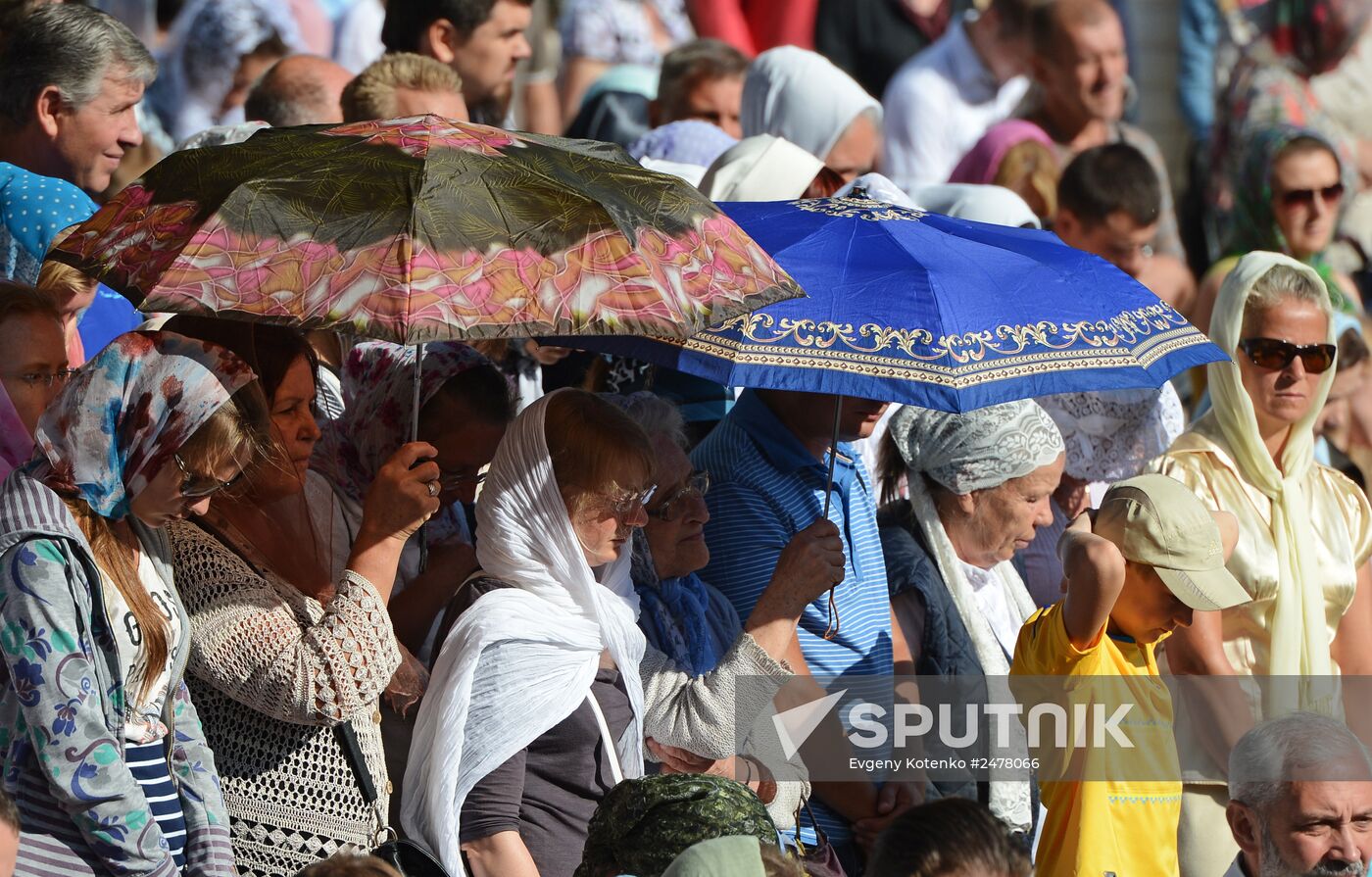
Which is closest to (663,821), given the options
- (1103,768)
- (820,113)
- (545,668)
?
(545,668)

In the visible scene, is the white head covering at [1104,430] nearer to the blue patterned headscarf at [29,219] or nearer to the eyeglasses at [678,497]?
the eyeglasses at [678,497]

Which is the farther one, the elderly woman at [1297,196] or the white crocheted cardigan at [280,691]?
the elderly woman at [1297,196]

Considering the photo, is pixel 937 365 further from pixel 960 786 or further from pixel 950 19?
pixel 950 19

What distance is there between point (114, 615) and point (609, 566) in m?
1.16

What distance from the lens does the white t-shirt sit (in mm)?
3416

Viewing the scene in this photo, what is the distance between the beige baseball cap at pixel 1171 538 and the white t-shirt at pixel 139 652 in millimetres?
2330

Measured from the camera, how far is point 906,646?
5090mm

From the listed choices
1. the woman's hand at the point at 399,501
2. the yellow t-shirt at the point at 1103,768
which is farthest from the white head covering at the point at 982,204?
the woman's hand at the point at 399,501

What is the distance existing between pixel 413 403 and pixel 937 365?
1131 millimetres

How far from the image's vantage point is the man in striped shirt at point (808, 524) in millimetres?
4746

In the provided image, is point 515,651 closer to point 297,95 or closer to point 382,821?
point 382,821

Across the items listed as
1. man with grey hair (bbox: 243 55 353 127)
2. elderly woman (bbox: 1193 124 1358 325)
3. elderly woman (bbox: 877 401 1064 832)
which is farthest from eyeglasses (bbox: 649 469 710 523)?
elderly woman (bbox: 1193 124 1358 325)

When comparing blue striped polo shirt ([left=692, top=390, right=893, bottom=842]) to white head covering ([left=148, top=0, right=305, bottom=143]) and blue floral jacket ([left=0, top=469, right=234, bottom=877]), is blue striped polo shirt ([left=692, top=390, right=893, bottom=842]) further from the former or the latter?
white head covering ([left=148, top=0, right=305, bottom=143])

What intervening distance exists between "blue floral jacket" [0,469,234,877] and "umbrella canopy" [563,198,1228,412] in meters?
1.41
